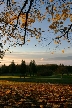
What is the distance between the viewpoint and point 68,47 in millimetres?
15367

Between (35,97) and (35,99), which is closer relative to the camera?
(35,99)

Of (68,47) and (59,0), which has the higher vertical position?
(59,0)

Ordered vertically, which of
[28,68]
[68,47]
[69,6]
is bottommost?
[28,68]

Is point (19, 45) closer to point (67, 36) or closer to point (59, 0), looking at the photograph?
point (67, 36)

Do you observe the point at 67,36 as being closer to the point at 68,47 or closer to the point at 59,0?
the point at 68,47

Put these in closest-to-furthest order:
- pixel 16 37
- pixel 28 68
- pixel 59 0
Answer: pixel 59 0, pixel 16 37, pixel 28 68

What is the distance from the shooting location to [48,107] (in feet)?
24.8

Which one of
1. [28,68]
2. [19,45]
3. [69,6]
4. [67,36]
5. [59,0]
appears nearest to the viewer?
[59,0]

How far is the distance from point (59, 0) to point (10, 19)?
412cm

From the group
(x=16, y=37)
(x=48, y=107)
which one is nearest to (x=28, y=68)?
(x=16, y=37)

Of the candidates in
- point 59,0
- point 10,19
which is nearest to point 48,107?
point 59,0

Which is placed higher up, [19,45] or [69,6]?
[69,6]

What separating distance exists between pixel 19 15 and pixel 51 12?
2.00 m

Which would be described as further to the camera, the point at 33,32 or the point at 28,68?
the point at 28,68
